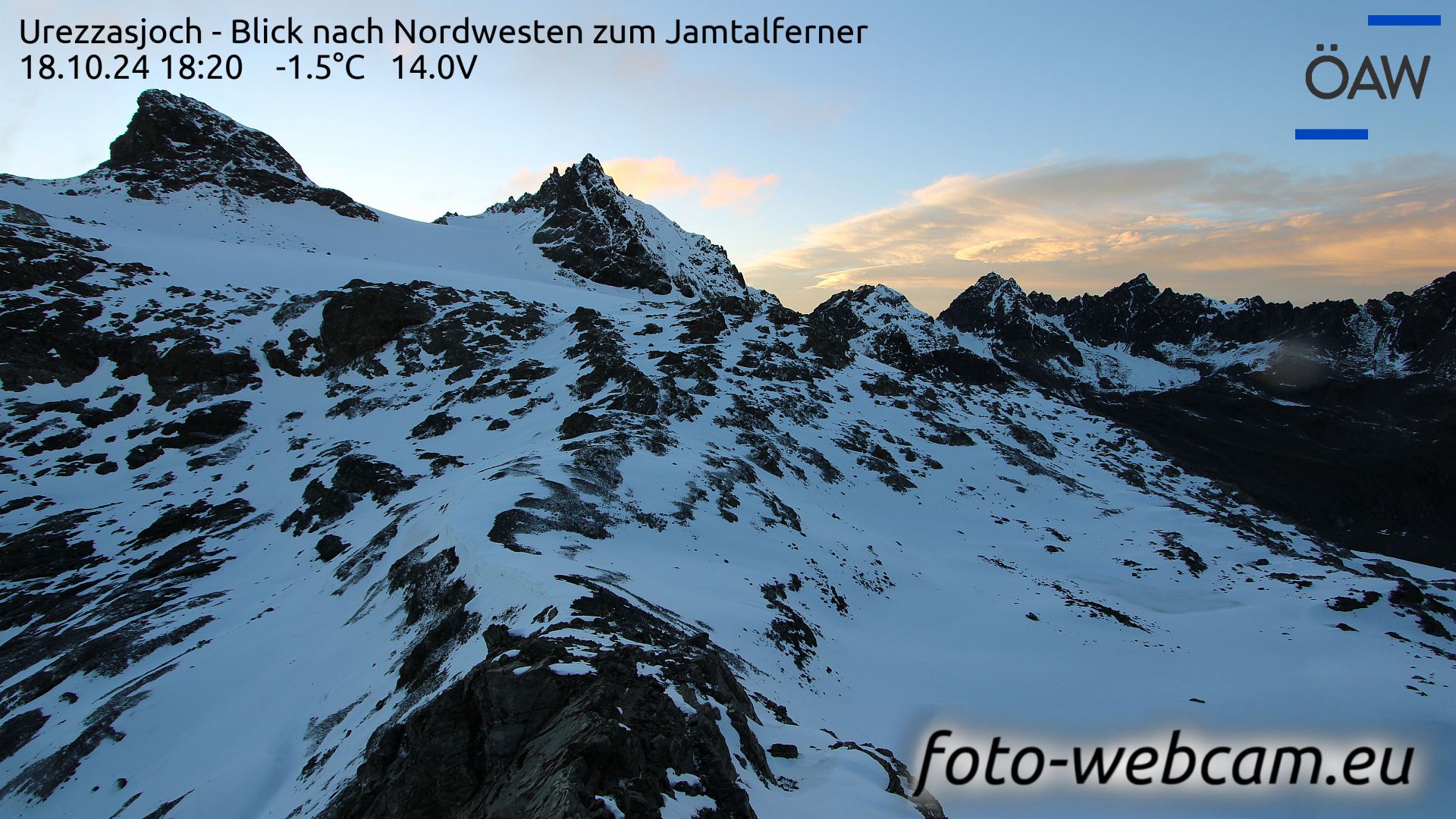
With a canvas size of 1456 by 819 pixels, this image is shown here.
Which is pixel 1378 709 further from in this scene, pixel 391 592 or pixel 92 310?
pixel 92 310

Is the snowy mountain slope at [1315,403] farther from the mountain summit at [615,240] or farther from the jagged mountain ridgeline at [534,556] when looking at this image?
the mountain summit at [615,240]

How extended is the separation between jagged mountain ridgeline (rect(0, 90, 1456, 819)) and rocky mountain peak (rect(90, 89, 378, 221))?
659 millimetres

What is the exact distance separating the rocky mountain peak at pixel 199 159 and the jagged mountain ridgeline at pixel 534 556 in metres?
0.66

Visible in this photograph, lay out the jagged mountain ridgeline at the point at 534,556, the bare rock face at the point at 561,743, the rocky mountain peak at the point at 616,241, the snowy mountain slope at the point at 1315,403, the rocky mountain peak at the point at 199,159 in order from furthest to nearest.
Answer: the snowy mountain slope at the point at 1315,403 < the rocky mountain peak at the point at 616,241 < the rocky mountain peak at the point at 199,159 < the jagged mountain ridgeline at the point at 534,556 < the bare rock face at the point at 561,743

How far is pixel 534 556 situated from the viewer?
20578mm

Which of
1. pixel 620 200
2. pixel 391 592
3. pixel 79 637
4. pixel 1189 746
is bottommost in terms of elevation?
pixel 1189 746

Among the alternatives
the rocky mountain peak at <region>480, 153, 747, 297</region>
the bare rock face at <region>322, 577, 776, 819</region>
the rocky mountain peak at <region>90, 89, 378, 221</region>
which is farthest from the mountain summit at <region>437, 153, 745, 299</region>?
the bare rock face at <region>322, 577, 776, 819</region>

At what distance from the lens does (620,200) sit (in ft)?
374

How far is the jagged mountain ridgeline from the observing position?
12.5 metres

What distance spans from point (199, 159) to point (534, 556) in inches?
4191

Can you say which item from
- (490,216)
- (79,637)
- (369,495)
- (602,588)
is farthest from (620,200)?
(602,588)

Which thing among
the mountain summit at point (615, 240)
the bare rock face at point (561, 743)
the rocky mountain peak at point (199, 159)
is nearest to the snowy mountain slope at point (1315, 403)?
the mountain summit at point (615, 240)

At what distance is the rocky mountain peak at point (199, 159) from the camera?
85.0m

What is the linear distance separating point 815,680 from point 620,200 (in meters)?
107
